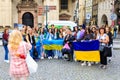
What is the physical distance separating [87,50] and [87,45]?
8.3 inches

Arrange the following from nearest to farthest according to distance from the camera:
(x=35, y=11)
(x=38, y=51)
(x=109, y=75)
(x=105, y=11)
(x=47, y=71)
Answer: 1. (x=109, y=75)
2. (x=47, y=71)
3. (x=38, y=51)
4. (x=35, y=11)
5. (x=105, y=11)

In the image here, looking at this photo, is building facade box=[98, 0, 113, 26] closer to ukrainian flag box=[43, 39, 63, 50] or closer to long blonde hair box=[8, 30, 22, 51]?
ukrainian flag box=[43, 39, 63, 50]

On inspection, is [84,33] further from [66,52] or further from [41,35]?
[41,35]

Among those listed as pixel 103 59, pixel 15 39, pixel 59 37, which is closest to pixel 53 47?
pixel 59 37

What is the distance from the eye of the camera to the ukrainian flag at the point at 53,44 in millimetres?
19250

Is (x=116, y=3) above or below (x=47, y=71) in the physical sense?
above

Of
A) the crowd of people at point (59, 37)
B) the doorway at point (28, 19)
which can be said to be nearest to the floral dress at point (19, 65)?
the crowd of people at point (59, 37)

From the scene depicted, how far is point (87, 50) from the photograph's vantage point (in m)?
16.0

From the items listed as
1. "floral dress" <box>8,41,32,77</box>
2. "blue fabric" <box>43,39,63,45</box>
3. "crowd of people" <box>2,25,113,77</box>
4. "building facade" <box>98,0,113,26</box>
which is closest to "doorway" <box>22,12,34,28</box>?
"building facade" <box>98,0,113,26</box>

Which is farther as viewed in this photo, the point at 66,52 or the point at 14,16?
the point at 14,16

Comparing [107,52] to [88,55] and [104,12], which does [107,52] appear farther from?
[104,12]

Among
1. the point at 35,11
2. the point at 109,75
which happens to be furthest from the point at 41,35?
the point at 35,11

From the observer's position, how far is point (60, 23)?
3484cm

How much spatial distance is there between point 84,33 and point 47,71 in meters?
3.79
